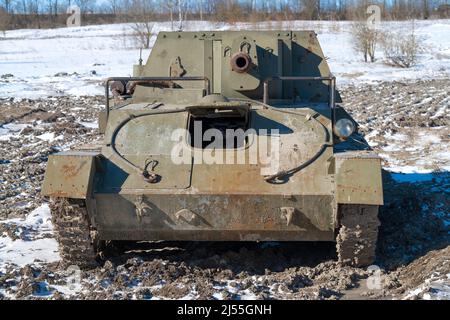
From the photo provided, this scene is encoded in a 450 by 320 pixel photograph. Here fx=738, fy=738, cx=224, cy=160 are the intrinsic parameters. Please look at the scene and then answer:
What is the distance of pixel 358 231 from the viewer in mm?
6195

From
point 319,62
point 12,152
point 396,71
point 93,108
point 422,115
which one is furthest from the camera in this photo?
point 396,71

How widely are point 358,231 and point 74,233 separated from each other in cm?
Result: 244

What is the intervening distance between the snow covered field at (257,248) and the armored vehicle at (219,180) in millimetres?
349

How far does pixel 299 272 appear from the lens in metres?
6.50

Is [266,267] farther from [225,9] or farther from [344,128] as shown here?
[225,9]

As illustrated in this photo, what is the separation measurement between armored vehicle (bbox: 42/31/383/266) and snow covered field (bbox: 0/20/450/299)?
349mm

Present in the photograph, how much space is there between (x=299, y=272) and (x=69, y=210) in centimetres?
A: 208

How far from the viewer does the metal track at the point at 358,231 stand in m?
6.15

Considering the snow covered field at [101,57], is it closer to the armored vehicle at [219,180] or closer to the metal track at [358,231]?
the armored vehicle at [219,180]

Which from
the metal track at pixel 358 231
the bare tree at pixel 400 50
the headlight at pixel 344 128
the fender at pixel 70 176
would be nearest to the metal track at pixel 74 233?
the fender at pixel 70 176

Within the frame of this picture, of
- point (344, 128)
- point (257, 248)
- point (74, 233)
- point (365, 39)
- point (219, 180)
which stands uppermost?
point (365, 39)

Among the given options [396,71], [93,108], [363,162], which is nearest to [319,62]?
[363,162]

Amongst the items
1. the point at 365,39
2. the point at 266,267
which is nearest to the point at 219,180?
the point at 266,267
